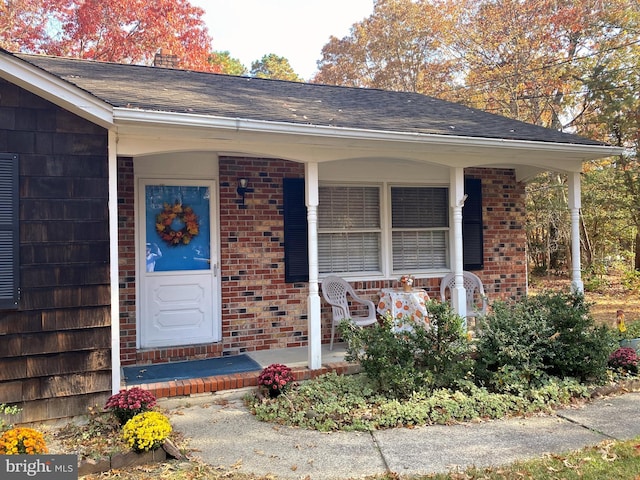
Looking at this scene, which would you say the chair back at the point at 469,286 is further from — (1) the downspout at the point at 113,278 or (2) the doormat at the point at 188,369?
(1) the downspout at the point at 113,278

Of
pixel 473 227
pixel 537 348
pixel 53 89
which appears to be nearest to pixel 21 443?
pixel 53 89

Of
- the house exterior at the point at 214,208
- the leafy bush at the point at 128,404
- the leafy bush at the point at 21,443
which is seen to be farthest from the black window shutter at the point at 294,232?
the leafy bush at the point at 21,443

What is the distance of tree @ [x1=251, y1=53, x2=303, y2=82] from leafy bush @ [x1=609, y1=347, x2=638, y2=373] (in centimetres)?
2177

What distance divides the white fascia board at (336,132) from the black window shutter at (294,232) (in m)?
1.52

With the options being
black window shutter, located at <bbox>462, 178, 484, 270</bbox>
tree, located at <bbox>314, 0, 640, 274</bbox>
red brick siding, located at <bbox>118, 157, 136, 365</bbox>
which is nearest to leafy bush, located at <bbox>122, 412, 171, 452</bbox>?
red brick siding, located at <bbox>118, 157, 136, 365</bbox>

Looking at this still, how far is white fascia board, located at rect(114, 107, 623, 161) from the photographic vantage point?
13.7 ft

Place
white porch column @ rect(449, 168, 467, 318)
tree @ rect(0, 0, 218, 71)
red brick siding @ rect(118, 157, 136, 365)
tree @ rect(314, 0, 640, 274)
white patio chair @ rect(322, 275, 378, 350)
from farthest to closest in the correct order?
1. tree @ rect(0, 0, 218, 71)
2. tree @ rect(314, 0, 640, 274)
3. white patio chair @ rect(322, 275, 378, 350)
4. white porch column @ rect(449, 168, 467, 318)
5. red brick siding @ rect(118, 157, 136, 365)

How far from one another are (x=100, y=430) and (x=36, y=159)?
2190mm

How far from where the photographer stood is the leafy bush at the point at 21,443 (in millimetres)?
2975

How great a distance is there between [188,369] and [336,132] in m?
2.90

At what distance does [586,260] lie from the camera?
50.2 feet

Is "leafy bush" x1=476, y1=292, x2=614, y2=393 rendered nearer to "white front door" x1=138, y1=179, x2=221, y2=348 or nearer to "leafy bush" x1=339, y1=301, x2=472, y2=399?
"leafy bush" x1=339, y1=301, x2=472, y2=399

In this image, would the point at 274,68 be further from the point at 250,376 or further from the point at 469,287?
the point at 250,376

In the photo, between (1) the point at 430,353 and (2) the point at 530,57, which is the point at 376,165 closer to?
(1) the point at 430,353
